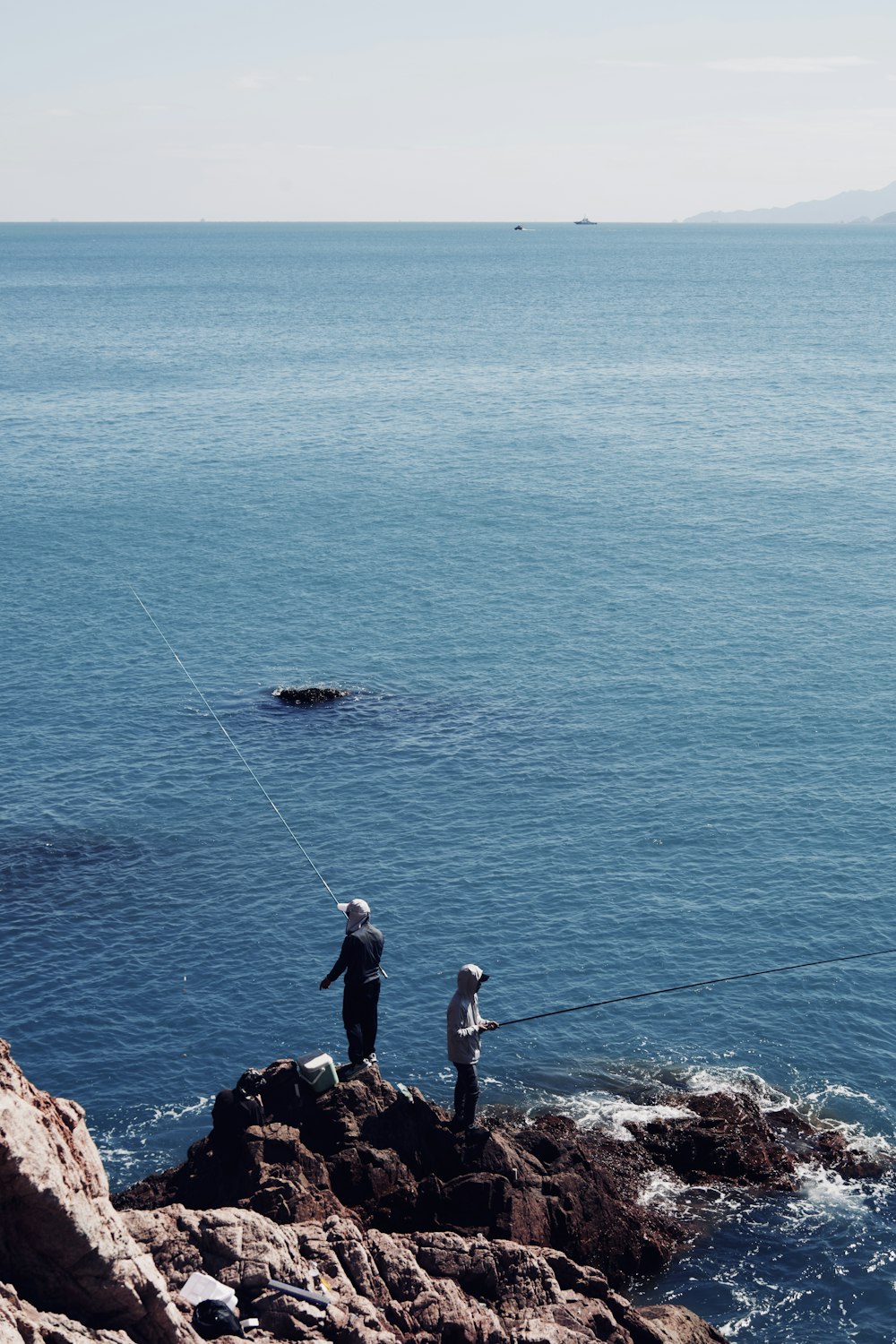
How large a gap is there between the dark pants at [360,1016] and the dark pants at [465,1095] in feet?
5.83

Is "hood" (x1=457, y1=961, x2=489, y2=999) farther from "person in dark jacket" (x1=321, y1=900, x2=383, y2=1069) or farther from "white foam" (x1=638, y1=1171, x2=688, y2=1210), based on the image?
"white foam" (x1=638, y1=1171, x2=688, y2=1210)

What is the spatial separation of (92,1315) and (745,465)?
87215mm

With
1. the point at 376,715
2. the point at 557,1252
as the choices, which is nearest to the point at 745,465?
the point at 376,715

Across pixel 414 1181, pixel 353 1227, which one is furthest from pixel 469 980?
pixel 353 1227

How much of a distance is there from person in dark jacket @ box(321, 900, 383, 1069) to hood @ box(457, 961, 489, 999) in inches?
59.1

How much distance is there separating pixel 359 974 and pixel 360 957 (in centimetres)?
31

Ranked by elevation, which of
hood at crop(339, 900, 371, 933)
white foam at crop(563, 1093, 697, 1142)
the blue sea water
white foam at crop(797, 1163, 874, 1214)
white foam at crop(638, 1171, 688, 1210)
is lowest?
white foam at crop(797, 1163, 874, 1214)

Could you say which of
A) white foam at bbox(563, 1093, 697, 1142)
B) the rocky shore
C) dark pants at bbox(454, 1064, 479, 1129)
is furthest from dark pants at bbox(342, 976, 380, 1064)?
white foam at bbox(563, 1093, 697, 1142)

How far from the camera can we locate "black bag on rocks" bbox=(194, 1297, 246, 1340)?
1814 cm

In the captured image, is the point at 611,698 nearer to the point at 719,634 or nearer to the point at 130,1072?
the point at 719,634

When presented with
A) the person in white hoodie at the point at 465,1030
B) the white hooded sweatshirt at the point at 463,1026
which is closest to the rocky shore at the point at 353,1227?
the person in white hoodie at the point at 465,1030

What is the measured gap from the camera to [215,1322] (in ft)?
59.9

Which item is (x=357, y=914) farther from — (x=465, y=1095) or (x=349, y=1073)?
(x=465, y=1095)

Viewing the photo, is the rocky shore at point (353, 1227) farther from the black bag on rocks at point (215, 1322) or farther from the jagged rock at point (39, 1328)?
the black bag on rocks at point (215, 1322)
